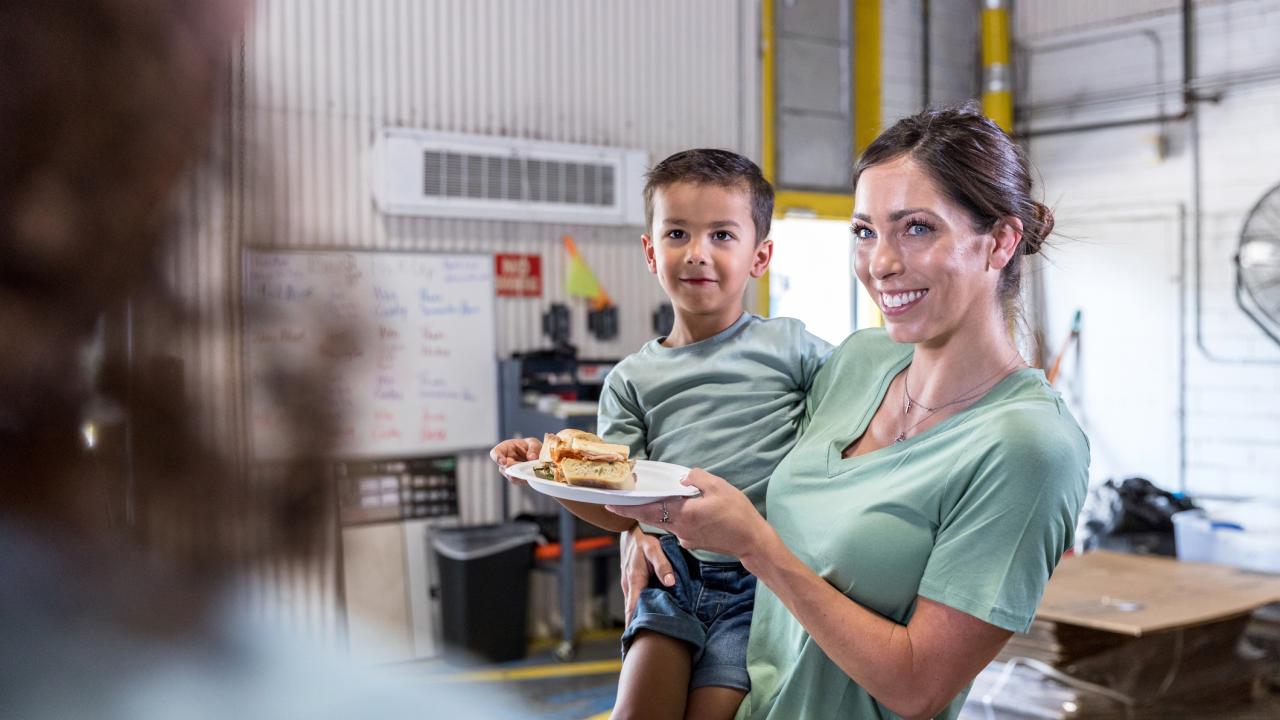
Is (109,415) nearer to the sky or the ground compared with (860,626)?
nearer to the sky

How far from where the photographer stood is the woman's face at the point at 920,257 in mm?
986

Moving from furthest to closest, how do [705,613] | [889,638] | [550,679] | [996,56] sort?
[996,56] < [550,679] < [705,613] < [889,638]

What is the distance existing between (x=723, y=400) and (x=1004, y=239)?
1.45 ft

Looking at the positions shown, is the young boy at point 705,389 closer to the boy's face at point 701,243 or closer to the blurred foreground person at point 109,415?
the boy's face at point 701,243

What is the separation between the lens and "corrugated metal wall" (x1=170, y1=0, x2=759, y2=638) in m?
3.96

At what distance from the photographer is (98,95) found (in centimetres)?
68

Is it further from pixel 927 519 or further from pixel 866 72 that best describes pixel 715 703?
pixel 866 72

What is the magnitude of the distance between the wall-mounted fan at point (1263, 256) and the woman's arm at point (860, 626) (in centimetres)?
477

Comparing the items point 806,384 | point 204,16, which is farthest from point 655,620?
point 204,16

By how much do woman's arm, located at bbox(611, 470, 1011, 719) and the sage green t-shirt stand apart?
3 cm

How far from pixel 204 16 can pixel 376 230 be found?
11.5 ft

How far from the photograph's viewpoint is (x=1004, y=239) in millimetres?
1015

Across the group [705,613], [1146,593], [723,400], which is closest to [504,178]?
[1146,593]

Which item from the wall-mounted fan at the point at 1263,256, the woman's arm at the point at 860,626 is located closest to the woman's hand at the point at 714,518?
the woman's arm at the point at 860,626
